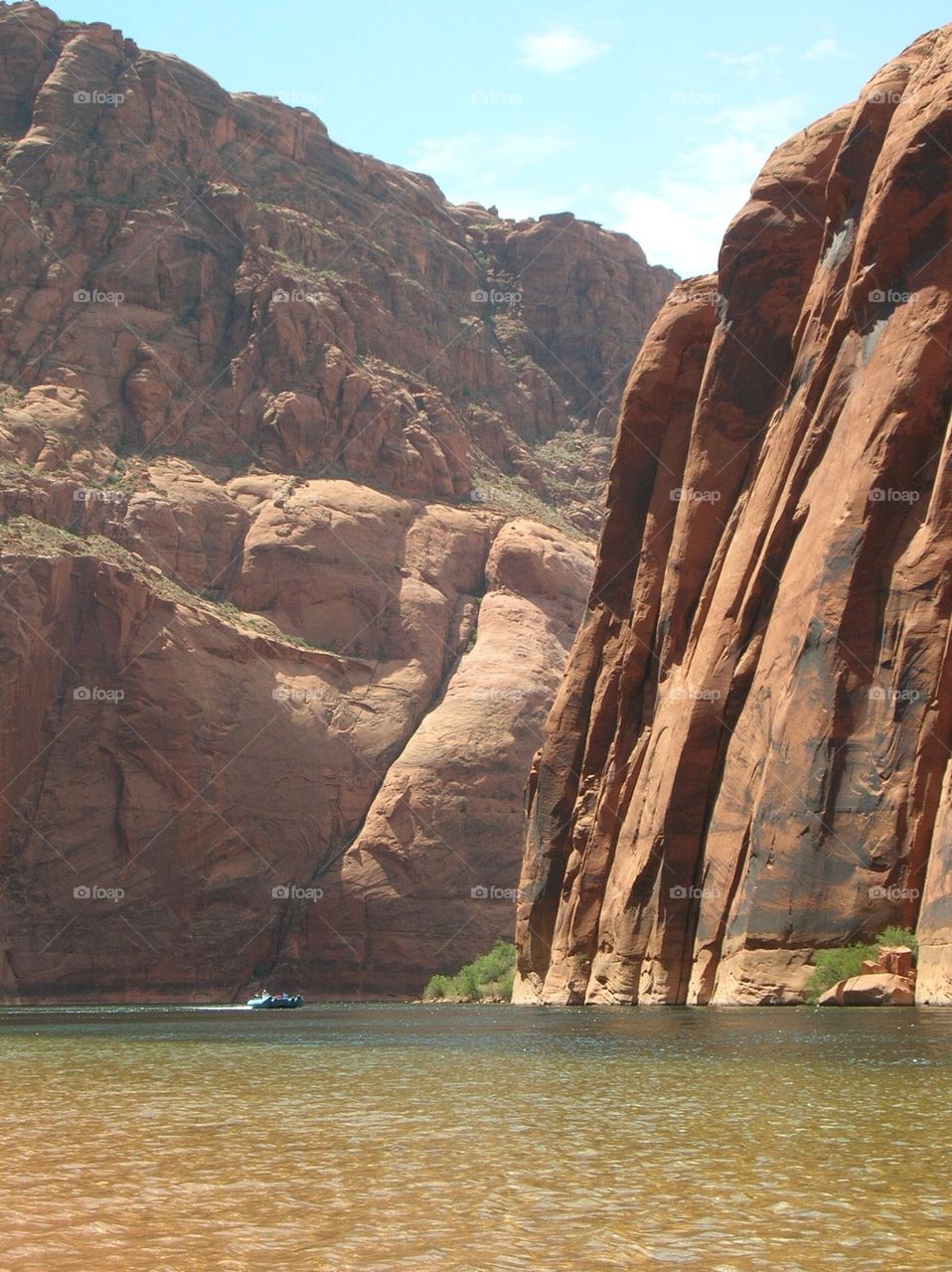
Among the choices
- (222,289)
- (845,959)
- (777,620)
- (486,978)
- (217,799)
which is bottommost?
(486,978)

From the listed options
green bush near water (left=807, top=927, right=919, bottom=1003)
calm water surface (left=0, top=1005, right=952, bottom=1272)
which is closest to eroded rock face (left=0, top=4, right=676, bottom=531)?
green bush near water (left=807, top=927, right=919, bottom=1003)

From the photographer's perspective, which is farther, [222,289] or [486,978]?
[222,289]

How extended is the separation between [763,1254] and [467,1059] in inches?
616

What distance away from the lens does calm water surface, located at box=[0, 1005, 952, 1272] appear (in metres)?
9.48

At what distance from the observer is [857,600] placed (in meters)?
38.2

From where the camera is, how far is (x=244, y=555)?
95062 mm

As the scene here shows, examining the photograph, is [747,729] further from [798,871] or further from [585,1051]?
[585,1051]

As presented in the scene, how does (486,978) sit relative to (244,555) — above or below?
below

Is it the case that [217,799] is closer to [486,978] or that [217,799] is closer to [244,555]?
[244,555]

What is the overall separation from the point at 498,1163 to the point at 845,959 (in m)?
23.3

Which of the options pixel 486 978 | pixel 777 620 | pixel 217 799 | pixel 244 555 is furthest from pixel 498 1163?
pixel 244 555

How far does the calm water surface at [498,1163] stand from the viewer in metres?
9.48

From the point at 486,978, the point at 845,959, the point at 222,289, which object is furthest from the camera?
the point at 222,289

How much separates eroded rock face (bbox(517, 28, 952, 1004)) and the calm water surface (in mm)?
12994
